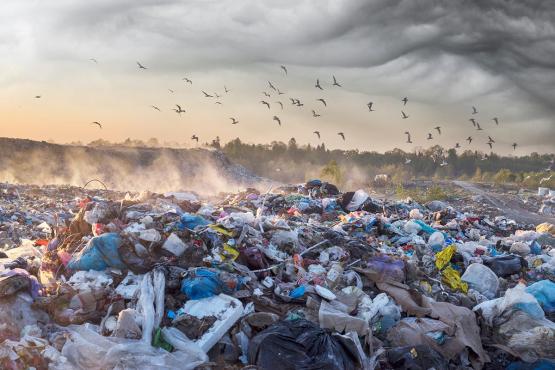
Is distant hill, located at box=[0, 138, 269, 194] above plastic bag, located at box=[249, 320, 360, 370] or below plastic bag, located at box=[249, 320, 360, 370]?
above

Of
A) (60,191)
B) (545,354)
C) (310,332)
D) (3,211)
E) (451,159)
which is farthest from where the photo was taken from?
(451,159)

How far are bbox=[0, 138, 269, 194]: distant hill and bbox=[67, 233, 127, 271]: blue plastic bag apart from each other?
19.5 metres

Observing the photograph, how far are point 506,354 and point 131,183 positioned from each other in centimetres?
2338

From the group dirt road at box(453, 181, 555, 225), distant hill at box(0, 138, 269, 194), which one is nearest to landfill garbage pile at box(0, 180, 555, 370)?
dirt road at box(453, 181, 555, 225)

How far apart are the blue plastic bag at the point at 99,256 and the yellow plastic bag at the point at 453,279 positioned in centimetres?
373

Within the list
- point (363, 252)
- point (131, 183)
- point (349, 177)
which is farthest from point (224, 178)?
point (363, 252)

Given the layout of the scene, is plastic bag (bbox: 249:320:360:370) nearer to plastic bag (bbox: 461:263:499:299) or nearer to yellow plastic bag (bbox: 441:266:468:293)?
yellow plastic bag (bbox: 441:266:468:293)

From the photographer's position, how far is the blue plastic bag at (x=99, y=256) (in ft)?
15.5

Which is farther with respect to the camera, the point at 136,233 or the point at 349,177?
the point at 349,177

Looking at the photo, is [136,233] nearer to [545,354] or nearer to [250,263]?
[250,263]

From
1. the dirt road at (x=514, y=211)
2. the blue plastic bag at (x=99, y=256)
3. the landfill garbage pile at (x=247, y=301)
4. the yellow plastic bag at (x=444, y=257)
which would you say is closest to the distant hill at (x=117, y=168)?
the dirt road at (x=514, y=211)

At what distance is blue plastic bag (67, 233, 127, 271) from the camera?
15.5 ft

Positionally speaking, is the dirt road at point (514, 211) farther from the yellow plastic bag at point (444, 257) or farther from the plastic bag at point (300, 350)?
the plastic bag at point (300, 350)

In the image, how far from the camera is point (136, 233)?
16.8 feet
